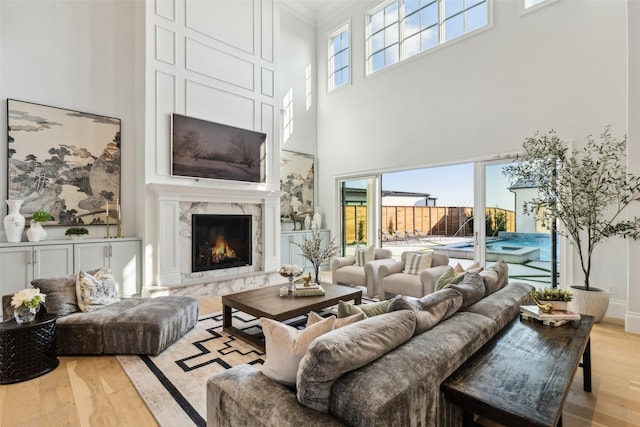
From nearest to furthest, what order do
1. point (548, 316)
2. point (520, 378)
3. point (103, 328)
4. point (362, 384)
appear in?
point (362, 384) → point (520, 378) → point (548, 316) → point (103, 328)

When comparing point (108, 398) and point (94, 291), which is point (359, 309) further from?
point (94, 291)

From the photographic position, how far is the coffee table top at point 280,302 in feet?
9.77

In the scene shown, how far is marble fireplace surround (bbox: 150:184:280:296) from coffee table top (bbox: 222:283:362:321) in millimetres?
1787

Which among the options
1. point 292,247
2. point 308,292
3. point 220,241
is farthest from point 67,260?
point 292,247

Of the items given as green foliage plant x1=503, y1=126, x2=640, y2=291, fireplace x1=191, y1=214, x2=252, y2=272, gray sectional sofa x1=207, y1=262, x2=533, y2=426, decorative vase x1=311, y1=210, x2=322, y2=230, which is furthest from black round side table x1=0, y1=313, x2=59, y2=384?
green foliage plant x1=503, y1=126, x2=640, y2=291

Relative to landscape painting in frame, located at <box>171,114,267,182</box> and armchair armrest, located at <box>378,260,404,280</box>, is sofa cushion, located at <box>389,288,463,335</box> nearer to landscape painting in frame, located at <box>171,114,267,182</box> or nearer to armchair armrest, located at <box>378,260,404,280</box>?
armchair armrest, located at <box>378,260,404,280</box>

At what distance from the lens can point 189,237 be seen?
5.06m

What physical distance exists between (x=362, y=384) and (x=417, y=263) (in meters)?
3.64

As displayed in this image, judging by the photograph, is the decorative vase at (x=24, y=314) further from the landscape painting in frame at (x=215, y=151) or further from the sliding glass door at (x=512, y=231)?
the sliding glass door at (x=512, y=231)

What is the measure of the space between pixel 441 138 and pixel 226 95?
3.83 metres

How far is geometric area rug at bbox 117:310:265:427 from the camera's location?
2074 millimetres

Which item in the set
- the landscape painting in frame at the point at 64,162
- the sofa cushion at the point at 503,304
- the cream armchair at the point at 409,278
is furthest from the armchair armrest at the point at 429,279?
the landscape painting in frame at the point at 64,162

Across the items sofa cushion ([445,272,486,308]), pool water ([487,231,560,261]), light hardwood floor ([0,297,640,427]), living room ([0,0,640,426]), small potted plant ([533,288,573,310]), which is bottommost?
light hardwood floor ([0,297,640,427])

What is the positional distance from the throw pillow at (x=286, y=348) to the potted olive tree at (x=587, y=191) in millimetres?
3700
